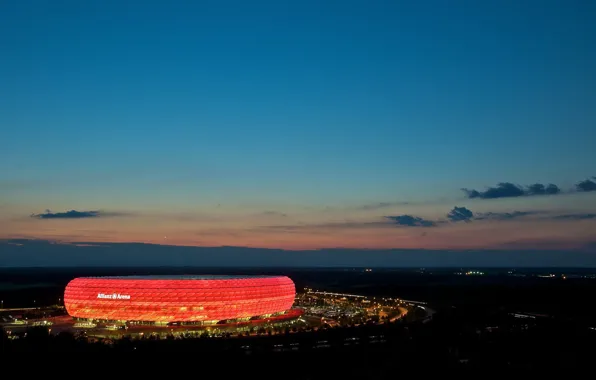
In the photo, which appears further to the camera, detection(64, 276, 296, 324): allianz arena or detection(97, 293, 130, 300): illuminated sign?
detection(97, 293, 130, 300): illuminated sign

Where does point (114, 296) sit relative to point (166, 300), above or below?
above

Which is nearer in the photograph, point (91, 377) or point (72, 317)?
point (91, 377)

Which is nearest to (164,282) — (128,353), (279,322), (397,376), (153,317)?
(153,317)

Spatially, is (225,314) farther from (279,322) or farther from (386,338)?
(386,338)

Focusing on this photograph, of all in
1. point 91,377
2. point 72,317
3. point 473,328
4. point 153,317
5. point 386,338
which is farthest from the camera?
point 72,317

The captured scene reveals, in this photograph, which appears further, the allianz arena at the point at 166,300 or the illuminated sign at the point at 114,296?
the illuminated sign at the point at 114,296

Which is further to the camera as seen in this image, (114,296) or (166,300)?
(114,296)

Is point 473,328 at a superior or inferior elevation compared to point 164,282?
inferior

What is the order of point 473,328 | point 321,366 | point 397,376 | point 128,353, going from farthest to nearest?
point 473,328
point 128,353
point 321,366
point 397,376
